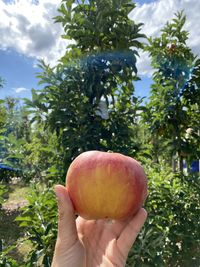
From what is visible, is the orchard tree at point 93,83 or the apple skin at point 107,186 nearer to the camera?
the apple skin at point 107,186

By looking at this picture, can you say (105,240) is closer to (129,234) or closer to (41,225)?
(129,234)

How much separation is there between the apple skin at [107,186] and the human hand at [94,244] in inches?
1.7

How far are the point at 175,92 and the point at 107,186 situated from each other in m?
3.09

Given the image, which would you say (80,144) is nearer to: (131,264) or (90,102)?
(90,102)

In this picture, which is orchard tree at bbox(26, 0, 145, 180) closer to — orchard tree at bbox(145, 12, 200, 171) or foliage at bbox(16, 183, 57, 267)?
foliage at bbox(16, 183, 57, 267)

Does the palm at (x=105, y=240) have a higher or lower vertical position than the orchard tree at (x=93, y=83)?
lower

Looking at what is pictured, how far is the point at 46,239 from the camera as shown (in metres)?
1.99

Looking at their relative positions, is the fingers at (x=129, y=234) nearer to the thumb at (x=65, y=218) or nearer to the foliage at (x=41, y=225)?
the thumb at (x=65, y=218)

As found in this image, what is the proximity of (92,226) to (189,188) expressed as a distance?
196 centimetres

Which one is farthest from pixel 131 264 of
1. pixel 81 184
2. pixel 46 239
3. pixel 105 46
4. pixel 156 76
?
pixel 156 76

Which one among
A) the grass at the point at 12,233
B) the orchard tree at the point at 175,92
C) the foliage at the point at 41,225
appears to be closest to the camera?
the foliage at the point at 41,225

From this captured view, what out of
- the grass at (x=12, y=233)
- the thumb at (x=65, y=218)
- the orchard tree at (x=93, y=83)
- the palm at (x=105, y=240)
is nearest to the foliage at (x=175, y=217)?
the orchard tree at (x=93, y=83)

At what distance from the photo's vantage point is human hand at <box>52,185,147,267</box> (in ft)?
3.63

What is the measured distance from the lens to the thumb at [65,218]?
1.10 metres
